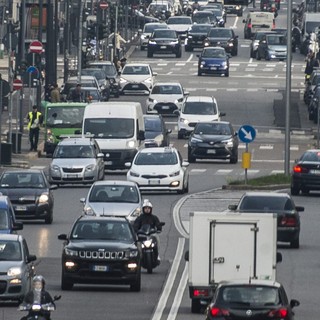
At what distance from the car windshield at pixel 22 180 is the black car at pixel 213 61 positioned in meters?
50.0

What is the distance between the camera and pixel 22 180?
46.2 meters

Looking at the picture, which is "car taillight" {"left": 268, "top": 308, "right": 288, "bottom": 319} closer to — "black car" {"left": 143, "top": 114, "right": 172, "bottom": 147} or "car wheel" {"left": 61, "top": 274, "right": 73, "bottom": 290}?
"car wheel" {"left": 61, "top": 274, "right": 73, "bottom": 290}

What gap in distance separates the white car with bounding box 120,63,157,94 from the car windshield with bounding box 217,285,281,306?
61556 millimetres

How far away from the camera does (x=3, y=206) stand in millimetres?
37938

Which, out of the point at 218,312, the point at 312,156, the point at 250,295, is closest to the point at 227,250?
the point at 250,295

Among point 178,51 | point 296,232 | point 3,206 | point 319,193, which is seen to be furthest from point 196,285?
point 178,51

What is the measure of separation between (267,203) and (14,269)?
11710 millimetres

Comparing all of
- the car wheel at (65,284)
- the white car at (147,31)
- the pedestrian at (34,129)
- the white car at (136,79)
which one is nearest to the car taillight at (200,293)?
the car wheel at (65,284)

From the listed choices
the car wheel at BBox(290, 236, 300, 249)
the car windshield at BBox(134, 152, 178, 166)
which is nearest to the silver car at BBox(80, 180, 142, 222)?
the car wheel at BBox(290, 236, 300, 249)

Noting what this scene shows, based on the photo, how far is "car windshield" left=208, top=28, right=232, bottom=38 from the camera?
361 feet

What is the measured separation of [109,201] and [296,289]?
9.69 m

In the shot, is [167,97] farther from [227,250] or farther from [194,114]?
[227,250]

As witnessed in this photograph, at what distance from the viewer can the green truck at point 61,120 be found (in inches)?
2522

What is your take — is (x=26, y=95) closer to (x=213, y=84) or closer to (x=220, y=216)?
(x=213, y=84)
